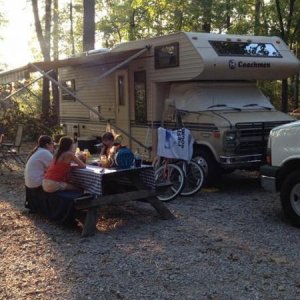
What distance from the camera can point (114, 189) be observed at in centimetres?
733

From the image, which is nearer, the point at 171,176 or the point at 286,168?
the point at 286,168

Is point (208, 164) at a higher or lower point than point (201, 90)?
lower

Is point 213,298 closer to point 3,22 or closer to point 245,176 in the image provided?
point 245,176

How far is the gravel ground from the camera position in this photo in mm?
4352

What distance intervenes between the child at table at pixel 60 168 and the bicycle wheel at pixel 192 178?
7.70 ft

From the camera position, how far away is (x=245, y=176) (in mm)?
10586

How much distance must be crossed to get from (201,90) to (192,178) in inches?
71.3

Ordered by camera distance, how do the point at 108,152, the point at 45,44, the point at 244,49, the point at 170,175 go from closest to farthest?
the point at 108,152 → the point at 170,175 → the point at 244,49 → the point at 45,44

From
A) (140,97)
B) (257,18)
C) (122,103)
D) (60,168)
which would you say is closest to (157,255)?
(60,168)

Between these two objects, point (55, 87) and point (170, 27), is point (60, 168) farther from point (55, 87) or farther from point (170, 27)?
point (170, 27)

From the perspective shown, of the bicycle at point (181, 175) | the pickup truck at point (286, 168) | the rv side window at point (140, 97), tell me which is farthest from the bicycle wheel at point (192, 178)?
the rv side window at point (140, 97)

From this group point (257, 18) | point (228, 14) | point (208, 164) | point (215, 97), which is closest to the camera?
point (208, 164)

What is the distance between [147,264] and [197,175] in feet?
12.0

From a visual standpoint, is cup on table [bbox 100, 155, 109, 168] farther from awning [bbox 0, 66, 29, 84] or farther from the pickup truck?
awning [bbox 0, 66, 29, 84]
